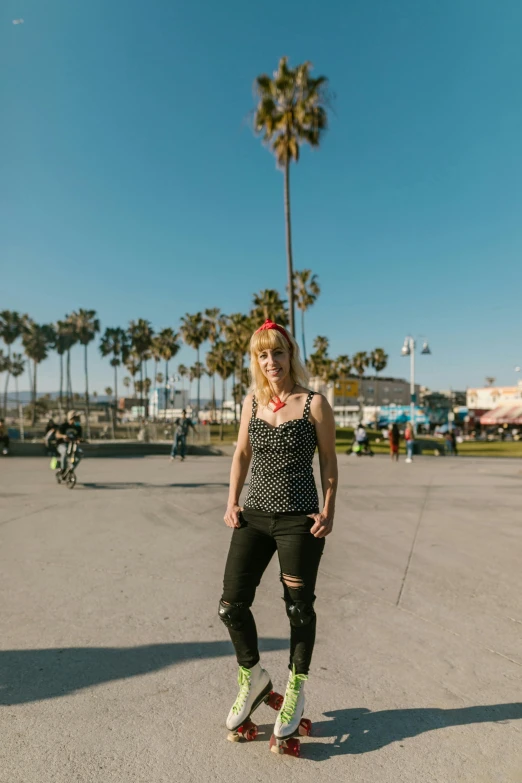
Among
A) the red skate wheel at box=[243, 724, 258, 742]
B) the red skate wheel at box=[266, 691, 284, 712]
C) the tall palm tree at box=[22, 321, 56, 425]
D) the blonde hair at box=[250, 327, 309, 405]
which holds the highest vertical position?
the tall palm tree at box=[22, 321, 56, 425]

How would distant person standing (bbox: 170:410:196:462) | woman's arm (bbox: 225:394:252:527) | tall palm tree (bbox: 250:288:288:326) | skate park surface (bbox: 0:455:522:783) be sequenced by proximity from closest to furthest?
skate park surface (bbox: 0:455:522:783), woman's arm (bbox: 225:394:252:527), distant person standing (bbox: 170:410:196:462), tall palm tree (bbox: 250:288:288:326)

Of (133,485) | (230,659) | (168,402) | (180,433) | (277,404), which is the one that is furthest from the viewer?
(168,402)

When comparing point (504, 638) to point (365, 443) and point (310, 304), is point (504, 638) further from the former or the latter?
point (310, 304)

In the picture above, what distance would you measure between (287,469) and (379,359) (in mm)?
85932

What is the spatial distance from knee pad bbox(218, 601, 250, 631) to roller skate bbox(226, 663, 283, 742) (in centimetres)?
23

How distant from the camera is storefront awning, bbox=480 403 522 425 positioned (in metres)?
58.4

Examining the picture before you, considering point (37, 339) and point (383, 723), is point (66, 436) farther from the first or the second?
point (37, 339)

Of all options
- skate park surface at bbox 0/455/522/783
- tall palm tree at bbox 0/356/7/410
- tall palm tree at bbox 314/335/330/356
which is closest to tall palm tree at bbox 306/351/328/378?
tall palm tree at bbox 314/335/330/356

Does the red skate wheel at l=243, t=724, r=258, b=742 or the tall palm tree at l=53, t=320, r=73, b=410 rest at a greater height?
the tall palm tree at l=53, t=320, r=73, b=410

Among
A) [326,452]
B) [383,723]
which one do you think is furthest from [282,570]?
[383,723]

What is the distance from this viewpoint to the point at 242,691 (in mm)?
2781

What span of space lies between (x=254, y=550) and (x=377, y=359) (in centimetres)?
8619

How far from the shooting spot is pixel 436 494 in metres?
12.3

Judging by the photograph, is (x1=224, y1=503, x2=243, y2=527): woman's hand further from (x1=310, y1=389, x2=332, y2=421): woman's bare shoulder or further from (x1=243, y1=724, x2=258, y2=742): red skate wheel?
(x1=243, y1=724, x2=258, y2=742): red skate wheel
